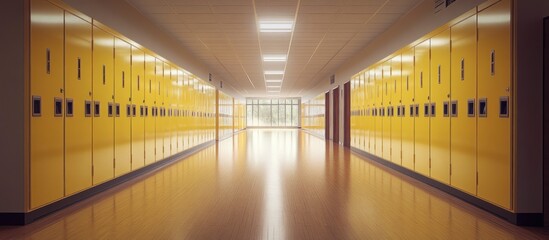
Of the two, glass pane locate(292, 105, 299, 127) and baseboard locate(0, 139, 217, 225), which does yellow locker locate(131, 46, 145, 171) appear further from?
glass pane locate(292, 105, 299, 127)

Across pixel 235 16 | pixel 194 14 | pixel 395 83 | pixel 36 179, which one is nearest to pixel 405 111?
pixel 395 83

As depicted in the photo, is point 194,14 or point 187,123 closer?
point 194,14

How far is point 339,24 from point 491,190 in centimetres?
504

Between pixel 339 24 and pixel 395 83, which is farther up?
pixel 339 24

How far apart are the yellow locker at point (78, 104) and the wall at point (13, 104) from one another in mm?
745

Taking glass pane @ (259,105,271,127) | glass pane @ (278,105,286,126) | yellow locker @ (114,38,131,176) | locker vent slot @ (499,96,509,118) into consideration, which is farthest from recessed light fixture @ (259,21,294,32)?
glass pane @ (259,105,271,127)

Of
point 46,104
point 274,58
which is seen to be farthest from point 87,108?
point 274,58

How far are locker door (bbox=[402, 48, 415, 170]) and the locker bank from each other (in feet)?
0.19

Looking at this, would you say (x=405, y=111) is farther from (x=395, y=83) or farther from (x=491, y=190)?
(x=491, y=190)

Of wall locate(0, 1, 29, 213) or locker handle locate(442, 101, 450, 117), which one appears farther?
locker handle locate(442, 101, 450, 117)

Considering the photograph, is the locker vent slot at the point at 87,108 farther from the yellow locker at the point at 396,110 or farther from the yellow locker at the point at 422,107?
the yellow locker at the point at 396,110

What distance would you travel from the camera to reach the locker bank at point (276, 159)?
3891mm

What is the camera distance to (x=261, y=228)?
370 cm

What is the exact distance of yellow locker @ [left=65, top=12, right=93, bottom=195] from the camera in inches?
184
